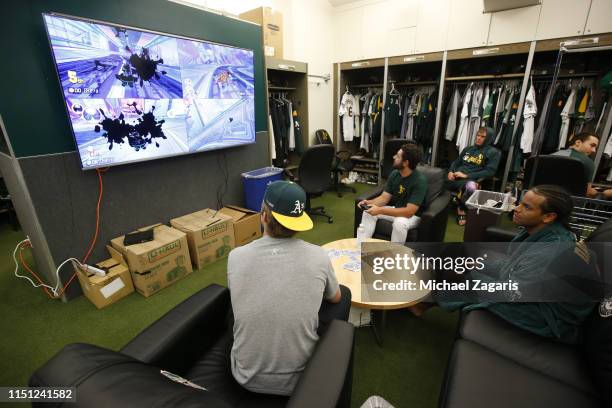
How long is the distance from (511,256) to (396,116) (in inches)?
136

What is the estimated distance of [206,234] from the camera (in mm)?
2559

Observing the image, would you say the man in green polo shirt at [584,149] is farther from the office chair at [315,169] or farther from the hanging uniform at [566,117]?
the office chair at [315,169]

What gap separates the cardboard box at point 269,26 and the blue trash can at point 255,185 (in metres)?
1.50

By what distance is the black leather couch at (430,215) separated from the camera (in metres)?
2.28

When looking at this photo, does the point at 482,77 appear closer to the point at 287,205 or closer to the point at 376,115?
the point at 376,115

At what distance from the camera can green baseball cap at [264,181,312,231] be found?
3.31 ft

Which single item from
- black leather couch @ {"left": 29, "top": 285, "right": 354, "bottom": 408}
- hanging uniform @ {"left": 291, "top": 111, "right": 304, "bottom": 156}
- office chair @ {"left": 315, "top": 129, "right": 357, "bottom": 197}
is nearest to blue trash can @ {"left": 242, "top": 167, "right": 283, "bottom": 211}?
hanging uniform @ {"left": 291, "top": 111, "right": 304, "bottom": 156}

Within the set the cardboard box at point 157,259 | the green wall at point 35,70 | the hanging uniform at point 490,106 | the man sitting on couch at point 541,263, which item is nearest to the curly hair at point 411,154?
the man sitting on couch at point 541,263

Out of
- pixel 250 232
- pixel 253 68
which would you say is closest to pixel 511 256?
pixel 250 232

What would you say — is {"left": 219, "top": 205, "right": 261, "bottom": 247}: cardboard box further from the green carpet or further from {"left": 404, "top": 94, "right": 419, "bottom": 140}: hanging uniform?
{"left": 404, "top": 94, "right": 419, "bottom": 140}: hanging uniform

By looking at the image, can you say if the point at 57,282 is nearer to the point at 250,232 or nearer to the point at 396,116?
the point at 250,232

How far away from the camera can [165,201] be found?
267 centimetres

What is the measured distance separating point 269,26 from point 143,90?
6.67ft

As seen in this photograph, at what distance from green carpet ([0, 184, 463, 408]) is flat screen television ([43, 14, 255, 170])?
1.08m
